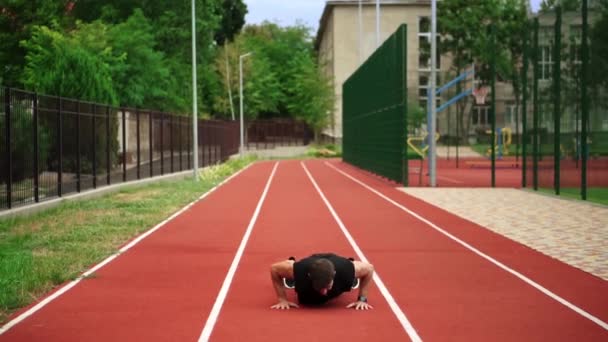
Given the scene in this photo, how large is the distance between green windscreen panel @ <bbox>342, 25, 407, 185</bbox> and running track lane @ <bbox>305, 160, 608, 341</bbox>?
13538 mm

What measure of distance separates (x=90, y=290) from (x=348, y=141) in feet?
141

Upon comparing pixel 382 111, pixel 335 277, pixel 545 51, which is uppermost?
pixel 545 51

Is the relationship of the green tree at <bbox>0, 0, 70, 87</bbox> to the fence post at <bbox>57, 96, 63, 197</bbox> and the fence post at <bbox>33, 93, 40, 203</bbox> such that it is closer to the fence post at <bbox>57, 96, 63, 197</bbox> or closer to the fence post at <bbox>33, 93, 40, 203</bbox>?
the fence post at <bbox>57, 96, 63, 197</bbox>

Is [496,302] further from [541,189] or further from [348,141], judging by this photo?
[348,141]

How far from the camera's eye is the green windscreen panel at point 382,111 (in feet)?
100

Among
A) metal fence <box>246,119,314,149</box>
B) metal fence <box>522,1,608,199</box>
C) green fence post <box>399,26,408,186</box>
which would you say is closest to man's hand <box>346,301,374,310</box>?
metal fence <box>522,1,608,199</box>

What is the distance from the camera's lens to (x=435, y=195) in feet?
84.7

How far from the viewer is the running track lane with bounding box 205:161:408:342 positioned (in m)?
7.67

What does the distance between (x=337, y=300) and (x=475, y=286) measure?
6.01ft

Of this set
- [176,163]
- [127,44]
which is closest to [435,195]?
[176,163]

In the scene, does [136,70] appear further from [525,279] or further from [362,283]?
[362,283]

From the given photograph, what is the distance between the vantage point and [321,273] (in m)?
7.95

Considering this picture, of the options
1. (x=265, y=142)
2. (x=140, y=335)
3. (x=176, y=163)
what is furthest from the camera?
(x=265, y=142)

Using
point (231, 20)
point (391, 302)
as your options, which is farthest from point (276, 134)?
point (391, 302)
